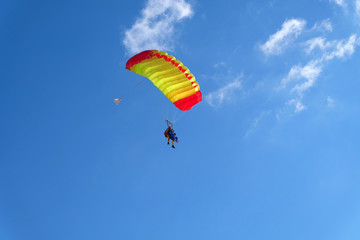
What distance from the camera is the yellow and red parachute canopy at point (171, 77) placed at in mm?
21906

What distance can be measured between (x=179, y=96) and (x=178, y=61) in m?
2.35

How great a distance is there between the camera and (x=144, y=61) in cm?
2247

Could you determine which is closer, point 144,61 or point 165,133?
point 144,61

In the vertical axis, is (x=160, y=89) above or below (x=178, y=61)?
below

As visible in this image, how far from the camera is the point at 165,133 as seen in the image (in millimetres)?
23984

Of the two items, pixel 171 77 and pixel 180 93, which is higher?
pixel 171 77

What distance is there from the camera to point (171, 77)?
72.4 ft

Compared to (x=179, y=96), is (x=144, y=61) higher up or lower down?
higher up

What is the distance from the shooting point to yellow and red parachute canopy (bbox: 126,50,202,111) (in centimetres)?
2191

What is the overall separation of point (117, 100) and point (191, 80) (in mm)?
4993

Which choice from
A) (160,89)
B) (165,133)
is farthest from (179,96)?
(165,133)

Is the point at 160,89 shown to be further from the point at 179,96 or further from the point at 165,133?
the point at 165,133

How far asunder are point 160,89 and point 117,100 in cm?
292

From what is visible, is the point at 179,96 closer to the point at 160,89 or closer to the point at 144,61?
the point at 160,89
